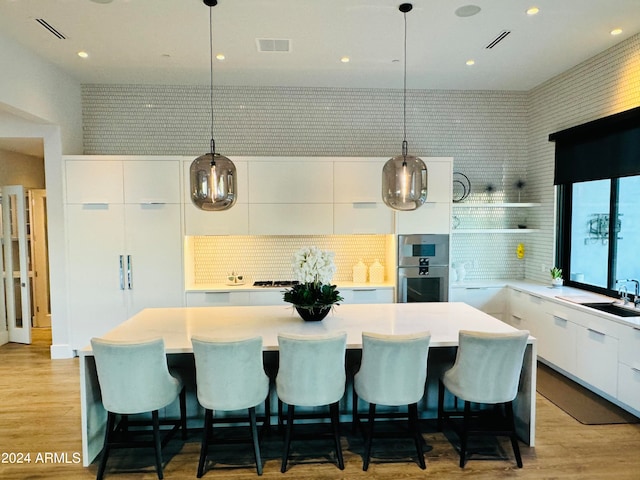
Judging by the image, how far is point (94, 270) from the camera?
4.75m

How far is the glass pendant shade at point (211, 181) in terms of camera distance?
281 centimetres

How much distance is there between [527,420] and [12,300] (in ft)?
20.6

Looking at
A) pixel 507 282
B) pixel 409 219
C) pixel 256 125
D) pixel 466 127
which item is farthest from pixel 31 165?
pixel 507 282

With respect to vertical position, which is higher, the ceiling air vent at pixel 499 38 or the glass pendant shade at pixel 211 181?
the ceiling air vent at pixel 499 38

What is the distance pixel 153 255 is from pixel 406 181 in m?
3.21

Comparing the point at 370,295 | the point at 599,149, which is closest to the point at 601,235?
the point at 599,149

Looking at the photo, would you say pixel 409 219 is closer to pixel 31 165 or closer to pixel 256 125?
pixel 256 125

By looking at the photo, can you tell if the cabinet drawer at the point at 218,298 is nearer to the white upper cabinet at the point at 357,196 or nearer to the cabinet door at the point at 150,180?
the cabinet door at the point at 150,180

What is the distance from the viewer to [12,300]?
5551 mm

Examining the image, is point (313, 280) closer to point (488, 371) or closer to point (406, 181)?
point (406, 181)

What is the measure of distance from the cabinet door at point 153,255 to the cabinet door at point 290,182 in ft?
Result: 3.28

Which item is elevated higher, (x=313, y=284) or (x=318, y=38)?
(x=318, y=38)

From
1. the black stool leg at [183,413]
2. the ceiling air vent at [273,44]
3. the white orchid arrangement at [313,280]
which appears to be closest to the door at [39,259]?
the ceiling air vent at [273,44]

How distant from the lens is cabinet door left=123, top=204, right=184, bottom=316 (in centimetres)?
473
